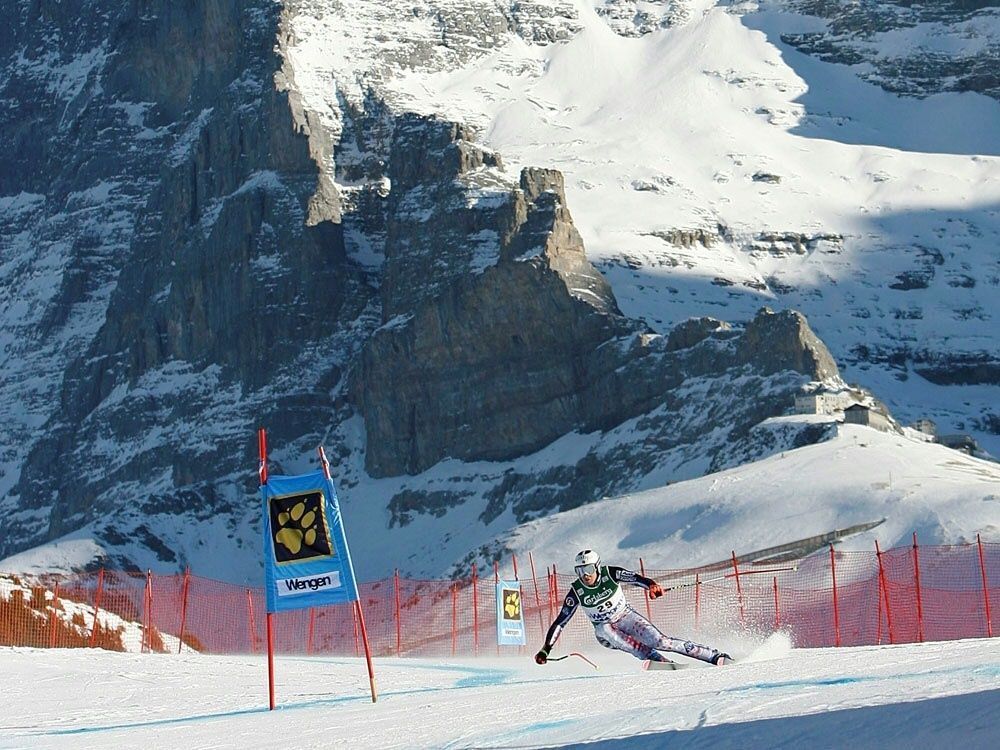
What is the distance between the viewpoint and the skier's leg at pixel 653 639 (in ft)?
82.8

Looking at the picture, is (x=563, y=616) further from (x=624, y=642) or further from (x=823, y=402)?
(x=823, y=402)

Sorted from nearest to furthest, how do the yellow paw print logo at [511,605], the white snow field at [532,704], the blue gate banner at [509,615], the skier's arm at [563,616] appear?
the white snow field at [532,704] → the skier's arm at [563,616] → the blue gate banner at [509,615] → the yellow paw print logo at [511,605]

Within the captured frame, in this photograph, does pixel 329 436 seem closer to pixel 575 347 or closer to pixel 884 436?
pixel 575 347

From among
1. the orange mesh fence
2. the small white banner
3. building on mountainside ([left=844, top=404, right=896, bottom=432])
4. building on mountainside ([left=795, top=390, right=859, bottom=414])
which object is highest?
building on mountainside ([left=795, top=390, right=859, bottom=414])

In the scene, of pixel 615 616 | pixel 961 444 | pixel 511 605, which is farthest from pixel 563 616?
pixel 961 444

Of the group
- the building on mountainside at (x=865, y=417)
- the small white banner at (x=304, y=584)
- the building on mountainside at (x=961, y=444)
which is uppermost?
the building on mountainside at (x=865, y=417)

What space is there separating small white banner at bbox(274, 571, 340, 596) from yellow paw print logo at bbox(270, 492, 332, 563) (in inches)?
8.9

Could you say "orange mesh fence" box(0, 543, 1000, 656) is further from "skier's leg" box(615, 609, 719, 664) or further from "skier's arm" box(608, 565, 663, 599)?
"skier's arm" box(608, 565, 663, 599)

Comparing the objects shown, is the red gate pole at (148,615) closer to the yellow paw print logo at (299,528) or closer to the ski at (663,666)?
the yellow paw print logo at (299,528)

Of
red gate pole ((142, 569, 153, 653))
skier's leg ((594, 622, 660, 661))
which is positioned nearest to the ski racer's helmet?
skier's leg ((594, 622, 660, 661))

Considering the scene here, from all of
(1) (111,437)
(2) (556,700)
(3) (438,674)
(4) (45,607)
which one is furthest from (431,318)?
(2) (556,700)

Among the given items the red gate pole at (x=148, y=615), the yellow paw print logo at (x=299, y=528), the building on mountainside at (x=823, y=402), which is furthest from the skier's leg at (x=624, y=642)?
the building on mountainside at (x=823, y=402)

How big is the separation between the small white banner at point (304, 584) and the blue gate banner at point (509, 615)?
1804 cm

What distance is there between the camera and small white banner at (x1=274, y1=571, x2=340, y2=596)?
78.5ft
